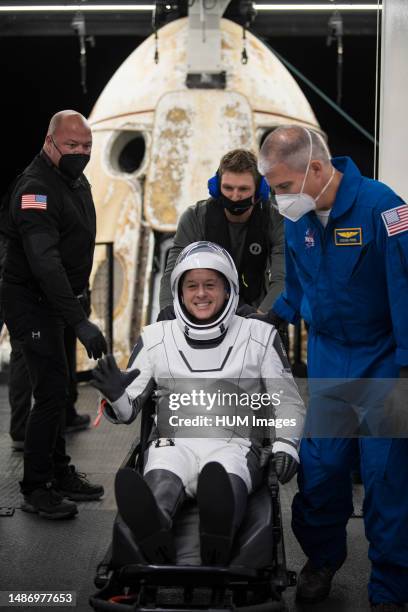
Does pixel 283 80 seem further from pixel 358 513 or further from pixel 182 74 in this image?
pixel 358 513

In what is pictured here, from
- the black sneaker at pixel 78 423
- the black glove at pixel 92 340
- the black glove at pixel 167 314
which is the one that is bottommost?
the black sneaker at pixel 78 423

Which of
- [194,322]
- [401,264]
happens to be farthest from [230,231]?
[401,264]

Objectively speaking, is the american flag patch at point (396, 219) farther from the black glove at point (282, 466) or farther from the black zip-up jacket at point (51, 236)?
the black zip-up jacket at point (51, 236)

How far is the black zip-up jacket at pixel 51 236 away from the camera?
355 centimetres

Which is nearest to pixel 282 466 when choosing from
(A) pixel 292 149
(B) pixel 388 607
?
(B) pixel 388 607

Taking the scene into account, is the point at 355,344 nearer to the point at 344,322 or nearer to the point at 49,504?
the point at 344,322

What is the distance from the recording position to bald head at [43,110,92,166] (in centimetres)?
366

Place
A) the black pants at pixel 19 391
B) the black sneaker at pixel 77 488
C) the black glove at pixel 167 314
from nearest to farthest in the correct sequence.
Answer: the black glove at pixel 167 314 < the black sneaker at pixel 77 488 < the black pants at pixel 19 391

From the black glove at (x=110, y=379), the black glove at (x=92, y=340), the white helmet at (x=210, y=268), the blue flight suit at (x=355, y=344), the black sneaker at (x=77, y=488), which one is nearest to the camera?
the black glove at (x=110, y=379)

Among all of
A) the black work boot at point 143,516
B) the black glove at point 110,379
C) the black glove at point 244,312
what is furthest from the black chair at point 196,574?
the black glove at point 244,312

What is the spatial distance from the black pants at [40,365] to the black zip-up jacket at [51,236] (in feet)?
0.22

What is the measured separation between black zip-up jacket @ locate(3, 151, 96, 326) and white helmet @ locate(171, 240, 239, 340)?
0.83 meters

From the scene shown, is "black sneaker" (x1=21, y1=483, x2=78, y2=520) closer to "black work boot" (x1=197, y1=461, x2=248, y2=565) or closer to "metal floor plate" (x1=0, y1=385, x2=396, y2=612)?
"metal floor plate" (x1=0, y1=385, x2=396, y2=612)

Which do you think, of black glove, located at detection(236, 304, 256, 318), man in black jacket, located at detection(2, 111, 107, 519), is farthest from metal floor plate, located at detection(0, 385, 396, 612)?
black glove, located at detection(236, 304, 256, 318)
